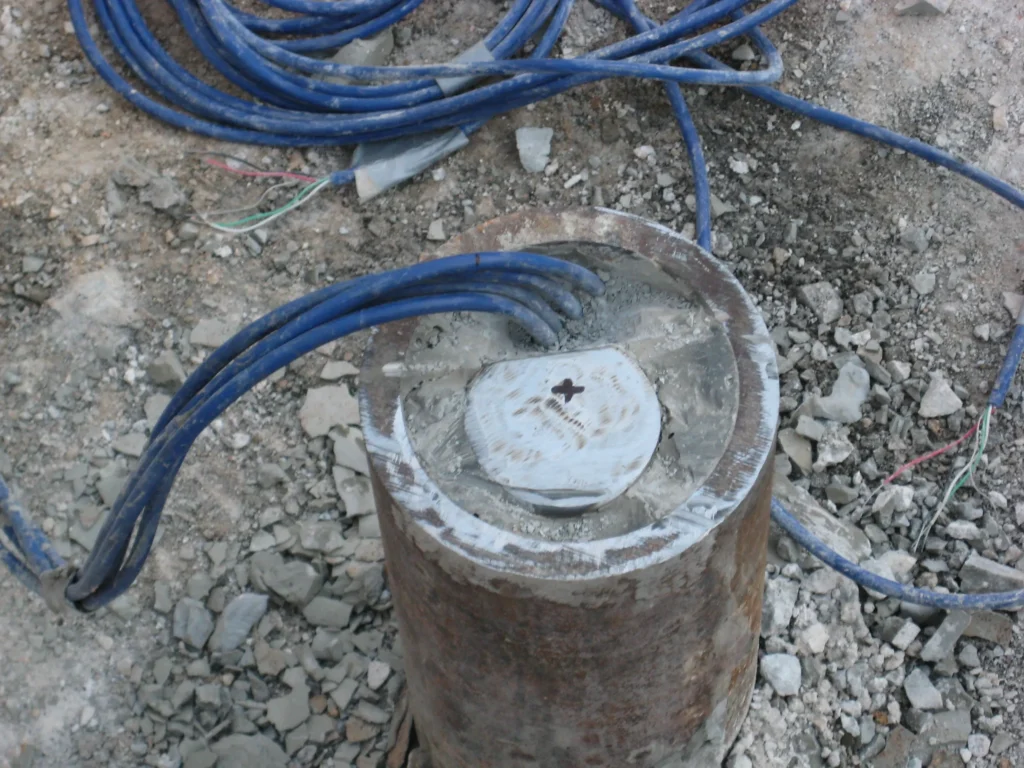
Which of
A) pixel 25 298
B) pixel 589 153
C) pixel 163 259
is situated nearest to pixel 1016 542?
pixel 589 153

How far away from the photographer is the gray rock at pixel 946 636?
8.09 ft

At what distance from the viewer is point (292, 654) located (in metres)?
2.57

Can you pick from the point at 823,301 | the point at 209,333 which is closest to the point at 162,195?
Answer: the point at 209,333

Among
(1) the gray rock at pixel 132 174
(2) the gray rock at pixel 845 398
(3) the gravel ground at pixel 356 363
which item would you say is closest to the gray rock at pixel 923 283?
(3) the gravel ground at pixel 356 363

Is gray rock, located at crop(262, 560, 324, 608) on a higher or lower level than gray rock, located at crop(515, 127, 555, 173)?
lower

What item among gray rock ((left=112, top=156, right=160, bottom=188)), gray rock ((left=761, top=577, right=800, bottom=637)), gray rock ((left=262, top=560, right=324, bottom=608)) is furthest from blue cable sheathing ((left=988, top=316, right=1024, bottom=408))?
gray rock ((left=112, top=156, right=160, bottom=188))

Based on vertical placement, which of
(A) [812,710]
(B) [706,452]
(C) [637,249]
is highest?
(C) [637,249]

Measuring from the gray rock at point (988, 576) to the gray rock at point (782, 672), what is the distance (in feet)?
1.58

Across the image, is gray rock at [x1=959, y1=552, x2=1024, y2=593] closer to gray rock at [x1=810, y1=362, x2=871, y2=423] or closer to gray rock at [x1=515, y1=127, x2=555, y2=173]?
gray rock at [x1=810, y1=362, x2=871, y2=423]

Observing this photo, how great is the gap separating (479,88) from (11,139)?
1.47m

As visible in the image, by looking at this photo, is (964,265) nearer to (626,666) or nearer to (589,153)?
(589,153)

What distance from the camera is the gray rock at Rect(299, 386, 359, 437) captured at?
2854mm

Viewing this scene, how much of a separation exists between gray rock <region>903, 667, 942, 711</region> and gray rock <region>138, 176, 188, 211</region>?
93.0 inches

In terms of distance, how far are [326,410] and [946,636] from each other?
5.28 ft
